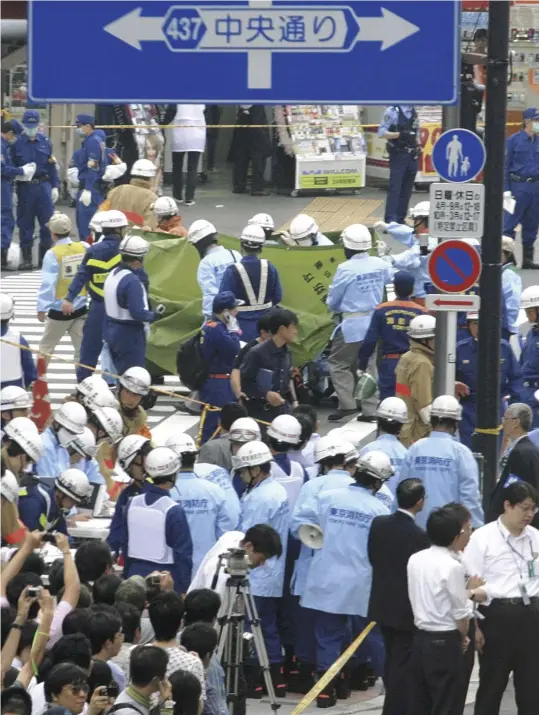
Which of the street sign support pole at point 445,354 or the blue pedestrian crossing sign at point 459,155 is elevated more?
the blue pedestrian crossing sign at point 459,155

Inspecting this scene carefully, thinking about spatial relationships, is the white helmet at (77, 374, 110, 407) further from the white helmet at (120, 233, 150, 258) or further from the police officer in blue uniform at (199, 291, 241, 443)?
the white helmet at (120, 233, 150, 258)

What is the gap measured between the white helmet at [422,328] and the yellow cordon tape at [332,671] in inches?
143

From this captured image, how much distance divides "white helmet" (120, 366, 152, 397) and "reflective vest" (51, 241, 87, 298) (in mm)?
4026

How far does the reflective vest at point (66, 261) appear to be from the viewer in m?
18.1

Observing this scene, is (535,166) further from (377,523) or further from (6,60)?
(377,523)

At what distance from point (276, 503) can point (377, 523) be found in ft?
3.22

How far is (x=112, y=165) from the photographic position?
25.3 m

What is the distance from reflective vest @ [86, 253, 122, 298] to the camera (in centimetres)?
1727

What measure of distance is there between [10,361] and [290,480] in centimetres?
400

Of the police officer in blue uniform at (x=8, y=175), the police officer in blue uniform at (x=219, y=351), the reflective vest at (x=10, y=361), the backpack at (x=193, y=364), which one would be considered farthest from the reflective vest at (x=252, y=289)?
the police officer in blue uniform at (x=8, y=175)

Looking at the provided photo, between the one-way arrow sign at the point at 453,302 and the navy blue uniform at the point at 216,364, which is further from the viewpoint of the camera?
the navy blue uniform at the point at 216,364

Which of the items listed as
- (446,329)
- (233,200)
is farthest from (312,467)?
(233,200)

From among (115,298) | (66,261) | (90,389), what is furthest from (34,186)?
(90,389)

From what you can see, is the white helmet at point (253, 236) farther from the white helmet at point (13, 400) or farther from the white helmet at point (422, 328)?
the white helmet at point (13, 400)
